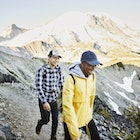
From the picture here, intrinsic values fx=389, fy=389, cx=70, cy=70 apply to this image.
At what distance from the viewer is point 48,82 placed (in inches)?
372

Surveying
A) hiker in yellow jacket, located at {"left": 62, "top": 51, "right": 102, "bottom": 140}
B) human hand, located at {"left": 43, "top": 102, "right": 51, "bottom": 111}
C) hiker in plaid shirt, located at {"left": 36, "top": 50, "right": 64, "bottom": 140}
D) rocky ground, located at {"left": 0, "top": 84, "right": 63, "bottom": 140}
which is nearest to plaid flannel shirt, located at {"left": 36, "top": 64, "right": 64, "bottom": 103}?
hiker in plaid shirt, located at {"left": 36, "top": 50, "right": 64, "bottom": 140}

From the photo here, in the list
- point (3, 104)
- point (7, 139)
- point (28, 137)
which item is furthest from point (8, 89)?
point (7, 139)

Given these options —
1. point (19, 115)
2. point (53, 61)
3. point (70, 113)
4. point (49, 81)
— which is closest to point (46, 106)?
point (49, 81)

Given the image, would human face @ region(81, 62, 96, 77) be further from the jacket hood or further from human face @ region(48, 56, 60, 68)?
human face @ region(48, 56, 60, 68)

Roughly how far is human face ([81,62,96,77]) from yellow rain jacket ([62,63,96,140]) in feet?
0.33

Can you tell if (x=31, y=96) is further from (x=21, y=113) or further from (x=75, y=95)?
(x=75, y=95)

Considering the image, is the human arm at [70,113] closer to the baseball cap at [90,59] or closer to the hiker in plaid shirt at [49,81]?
the baseball cap at [90,59]

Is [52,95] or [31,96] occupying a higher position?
[52,95]

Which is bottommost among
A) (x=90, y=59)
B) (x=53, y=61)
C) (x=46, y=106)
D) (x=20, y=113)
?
(x=20, y=113)

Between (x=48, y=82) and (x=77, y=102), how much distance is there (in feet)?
9.00

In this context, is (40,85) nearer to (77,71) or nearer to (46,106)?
(46,106)

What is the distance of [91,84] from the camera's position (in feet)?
23.1

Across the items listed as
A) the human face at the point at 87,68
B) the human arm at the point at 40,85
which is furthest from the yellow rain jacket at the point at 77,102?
the human arm at the point at 40,85

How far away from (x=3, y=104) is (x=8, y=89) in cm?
404
